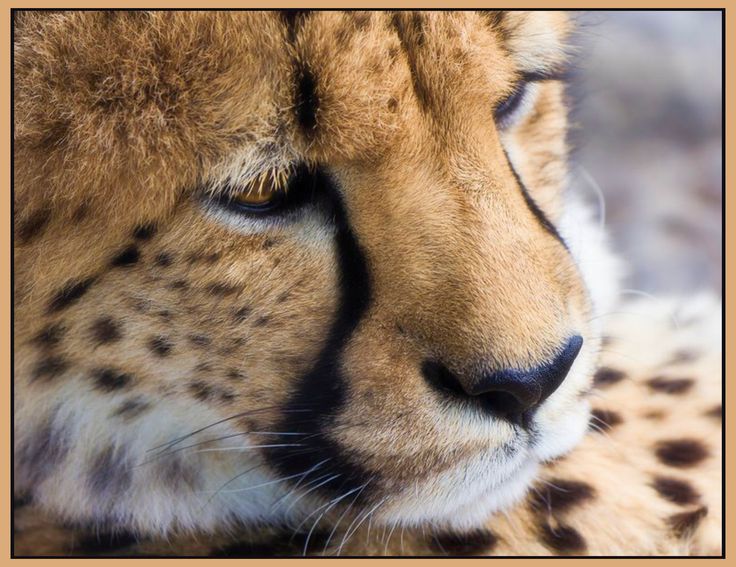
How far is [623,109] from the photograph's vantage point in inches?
103

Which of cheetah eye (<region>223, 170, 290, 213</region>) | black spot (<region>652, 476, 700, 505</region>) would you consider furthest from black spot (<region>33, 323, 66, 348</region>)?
black spot (<region>652, 476, 700, 505</region>)

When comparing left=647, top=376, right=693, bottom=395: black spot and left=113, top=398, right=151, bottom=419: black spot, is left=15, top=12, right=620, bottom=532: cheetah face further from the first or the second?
left=647, top=376, right=693, bottom=395: black spot

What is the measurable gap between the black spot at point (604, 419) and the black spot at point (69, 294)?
2.07 feet

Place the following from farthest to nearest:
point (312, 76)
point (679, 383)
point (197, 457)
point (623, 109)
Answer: point (623, 109) → point (679, 383) → point (197, 457) → point (312, 76)

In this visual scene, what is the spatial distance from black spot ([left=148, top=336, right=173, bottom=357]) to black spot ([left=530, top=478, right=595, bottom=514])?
489 mm

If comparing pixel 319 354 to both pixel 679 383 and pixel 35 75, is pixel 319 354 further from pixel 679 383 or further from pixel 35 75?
pixel 679 383

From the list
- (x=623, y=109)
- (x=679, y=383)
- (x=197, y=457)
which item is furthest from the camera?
(x=623, y=109)

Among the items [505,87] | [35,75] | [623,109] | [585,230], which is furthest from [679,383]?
[623,109]

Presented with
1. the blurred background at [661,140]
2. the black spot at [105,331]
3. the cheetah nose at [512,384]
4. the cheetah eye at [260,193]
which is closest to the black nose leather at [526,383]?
the cheetah nose at [512,384]

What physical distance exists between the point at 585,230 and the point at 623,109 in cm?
122

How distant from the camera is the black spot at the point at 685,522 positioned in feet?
4.13

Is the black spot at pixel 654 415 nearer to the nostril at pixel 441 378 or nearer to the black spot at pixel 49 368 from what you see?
the nostril at pixel 441 378

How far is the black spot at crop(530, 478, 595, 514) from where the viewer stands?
1.24m

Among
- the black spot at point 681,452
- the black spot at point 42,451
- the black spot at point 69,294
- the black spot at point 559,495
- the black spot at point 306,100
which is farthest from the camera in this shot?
the black spot at point 681,452
